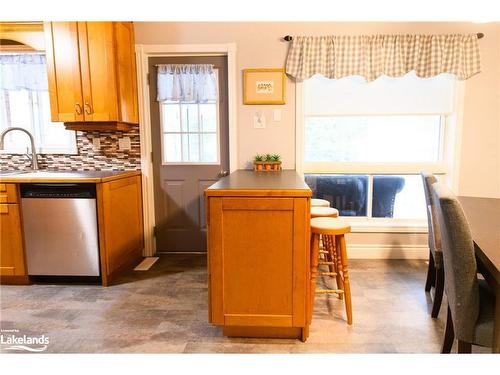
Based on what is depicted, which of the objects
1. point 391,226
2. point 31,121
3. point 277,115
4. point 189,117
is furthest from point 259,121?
point 31,121

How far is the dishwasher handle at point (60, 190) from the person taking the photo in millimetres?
2428

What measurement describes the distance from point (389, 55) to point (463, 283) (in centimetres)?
220

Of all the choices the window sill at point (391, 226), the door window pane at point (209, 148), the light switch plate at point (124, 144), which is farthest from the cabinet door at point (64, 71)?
the window sill at point (391, 226)

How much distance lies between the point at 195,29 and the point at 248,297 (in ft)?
8.14

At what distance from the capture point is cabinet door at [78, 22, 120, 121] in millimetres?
2590

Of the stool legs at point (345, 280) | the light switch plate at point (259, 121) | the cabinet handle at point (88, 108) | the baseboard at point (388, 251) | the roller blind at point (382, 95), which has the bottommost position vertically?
the baseboard at point (388, 251)

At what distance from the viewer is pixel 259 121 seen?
9.79 feet

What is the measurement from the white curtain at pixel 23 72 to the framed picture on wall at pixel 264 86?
2.01m

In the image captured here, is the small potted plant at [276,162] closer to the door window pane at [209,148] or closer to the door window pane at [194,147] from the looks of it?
the door window pane at [209,148]

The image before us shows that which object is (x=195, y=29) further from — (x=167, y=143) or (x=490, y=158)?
(x=490, y=158)

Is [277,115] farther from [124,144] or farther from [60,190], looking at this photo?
[60,190]

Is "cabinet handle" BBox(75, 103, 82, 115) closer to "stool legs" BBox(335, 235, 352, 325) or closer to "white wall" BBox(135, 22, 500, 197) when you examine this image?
"white wall" BBox(135, 22, 500, 197)

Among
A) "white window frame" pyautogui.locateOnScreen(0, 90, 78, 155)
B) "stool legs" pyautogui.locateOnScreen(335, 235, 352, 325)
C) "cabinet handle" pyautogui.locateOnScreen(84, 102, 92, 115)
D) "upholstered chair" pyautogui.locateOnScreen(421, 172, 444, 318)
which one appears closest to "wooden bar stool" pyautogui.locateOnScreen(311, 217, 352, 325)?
"stool legs" pyautogui.locateOnScreen(335, 235, 352, 325)
